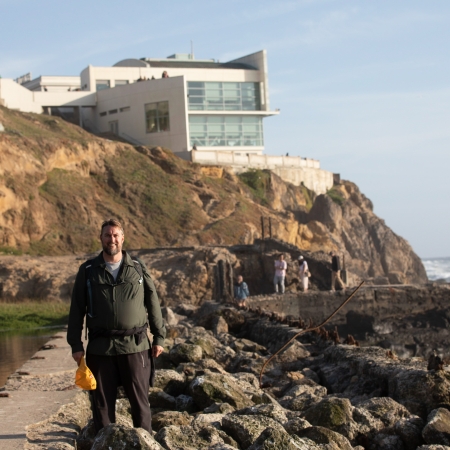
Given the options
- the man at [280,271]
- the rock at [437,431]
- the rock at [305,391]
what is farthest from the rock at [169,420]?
the man at [280,271]

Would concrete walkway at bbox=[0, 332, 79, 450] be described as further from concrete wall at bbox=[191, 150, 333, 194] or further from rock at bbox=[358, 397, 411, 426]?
concrete wall at bbox=[191, 150, 333, 194]

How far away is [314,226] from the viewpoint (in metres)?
52.0

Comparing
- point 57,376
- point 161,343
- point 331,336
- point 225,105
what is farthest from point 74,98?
point 161,343

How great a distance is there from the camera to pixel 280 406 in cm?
925

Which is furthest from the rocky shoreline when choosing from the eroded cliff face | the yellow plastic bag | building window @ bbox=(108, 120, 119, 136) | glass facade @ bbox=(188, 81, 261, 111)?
building window @ bbox=(108, 120, 119, 136)

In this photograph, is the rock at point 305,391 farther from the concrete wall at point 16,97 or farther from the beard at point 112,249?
the concrete wall at point 16,97

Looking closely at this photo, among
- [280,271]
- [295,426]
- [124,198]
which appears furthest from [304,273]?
[295,426]

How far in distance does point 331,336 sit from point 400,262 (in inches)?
1985

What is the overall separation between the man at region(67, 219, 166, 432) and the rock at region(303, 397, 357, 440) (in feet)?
7.35

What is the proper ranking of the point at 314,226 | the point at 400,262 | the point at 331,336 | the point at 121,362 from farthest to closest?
the point at 400,262 → the point at 314,226 → the point at 331,336 → the point at 121,362

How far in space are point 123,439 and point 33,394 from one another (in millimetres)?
3429

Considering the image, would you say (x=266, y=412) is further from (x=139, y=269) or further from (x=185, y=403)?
(x=139, y=269)

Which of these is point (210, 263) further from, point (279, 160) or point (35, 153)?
point (279, 160)

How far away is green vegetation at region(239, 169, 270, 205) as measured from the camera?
178 feet
